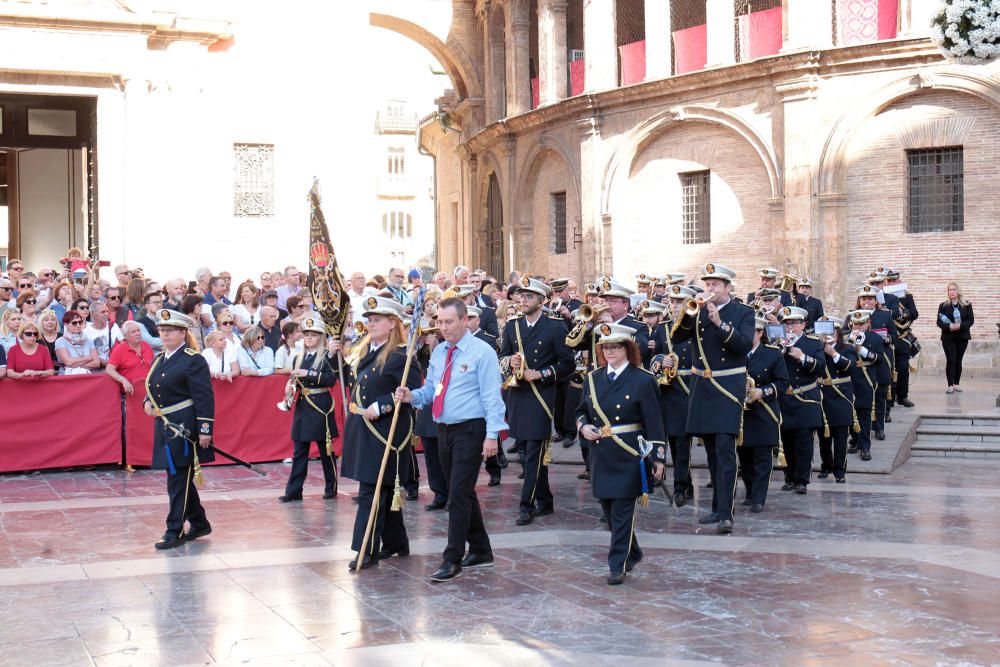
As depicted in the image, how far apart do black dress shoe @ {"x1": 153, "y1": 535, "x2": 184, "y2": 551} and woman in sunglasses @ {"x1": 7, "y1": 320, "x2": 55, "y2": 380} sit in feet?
15.3

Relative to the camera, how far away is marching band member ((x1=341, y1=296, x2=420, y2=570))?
29.1 ft

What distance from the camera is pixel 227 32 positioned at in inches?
887

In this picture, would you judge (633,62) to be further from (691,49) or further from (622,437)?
(622,437)

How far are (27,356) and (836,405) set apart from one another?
28.8ft

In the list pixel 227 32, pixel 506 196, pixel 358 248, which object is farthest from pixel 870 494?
pixel 506 196

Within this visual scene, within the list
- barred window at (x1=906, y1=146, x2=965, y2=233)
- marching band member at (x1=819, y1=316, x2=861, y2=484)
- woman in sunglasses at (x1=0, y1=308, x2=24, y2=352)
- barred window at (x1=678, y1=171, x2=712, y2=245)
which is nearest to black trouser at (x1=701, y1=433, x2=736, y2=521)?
marching band member at (x1=819, y1=316, x2=861, y2=484)

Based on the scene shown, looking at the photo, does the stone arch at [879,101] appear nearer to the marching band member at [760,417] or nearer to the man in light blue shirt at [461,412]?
the marching band member at [760,417]

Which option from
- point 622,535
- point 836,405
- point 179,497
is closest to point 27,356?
point 179,497

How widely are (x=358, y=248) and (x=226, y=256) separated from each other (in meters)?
2.48

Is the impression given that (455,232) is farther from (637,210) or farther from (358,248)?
(358,248)

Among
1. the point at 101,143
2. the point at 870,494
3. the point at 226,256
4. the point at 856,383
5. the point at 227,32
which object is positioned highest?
the point at 227,32

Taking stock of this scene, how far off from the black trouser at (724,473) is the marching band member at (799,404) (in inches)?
78.4

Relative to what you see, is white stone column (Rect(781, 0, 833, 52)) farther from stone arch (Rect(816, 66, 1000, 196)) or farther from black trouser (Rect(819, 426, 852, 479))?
black trouser (Rect(819, 426, 852, 479))

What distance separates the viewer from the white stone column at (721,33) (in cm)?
2702
